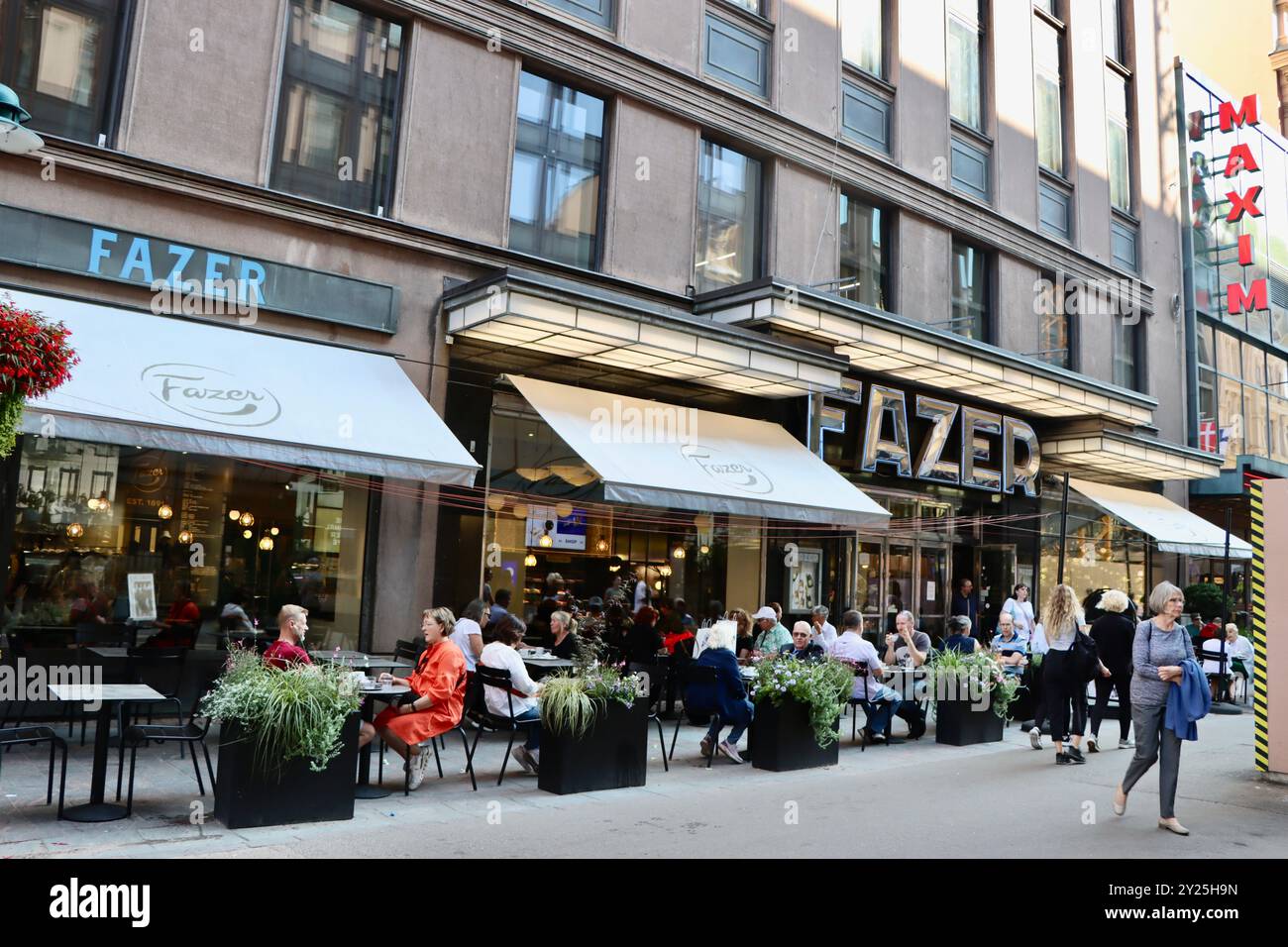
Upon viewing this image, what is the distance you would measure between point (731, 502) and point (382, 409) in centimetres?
427

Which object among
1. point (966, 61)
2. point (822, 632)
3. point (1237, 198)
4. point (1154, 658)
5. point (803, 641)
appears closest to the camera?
point (1154, 658)

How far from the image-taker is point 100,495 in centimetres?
1016

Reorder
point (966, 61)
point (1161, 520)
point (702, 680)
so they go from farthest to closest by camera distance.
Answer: point (1161, 520)
point (966, 61)
point (702, 680)

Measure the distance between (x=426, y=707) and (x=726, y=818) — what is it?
8.04 feet

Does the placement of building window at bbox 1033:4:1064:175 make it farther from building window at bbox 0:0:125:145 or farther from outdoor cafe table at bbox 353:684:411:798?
outdoor cafe table at bbox 353:684:411:798

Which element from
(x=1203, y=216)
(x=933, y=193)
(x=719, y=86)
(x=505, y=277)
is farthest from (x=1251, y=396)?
(x=505, y=277)

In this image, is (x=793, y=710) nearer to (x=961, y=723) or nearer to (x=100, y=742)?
(x=961, y=723)

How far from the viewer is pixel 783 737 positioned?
9.52 meters

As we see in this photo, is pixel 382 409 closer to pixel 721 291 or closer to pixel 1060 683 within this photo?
pixel 721 291

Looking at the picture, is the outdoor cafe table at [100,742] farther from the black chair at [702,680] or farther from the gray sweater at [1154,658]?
the gray sweater at [1154,658]

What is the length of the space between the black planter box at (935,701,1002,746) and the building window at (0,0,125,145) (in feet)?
35.7

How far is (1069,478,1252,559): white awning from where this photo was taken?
2066 centimetres

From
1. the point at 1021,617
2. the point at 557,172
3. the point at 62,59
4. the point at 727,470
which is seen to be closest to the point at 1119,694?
the point at 1021,617

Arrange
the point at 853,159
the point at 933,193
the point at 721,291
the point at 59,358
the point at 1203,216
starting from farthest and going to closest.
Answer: the point at 1203,216 → the point at 933,193 → the point at 853,159 → the point at 721,291 → the point at 59,358
